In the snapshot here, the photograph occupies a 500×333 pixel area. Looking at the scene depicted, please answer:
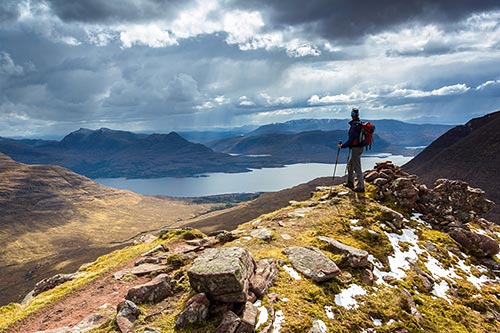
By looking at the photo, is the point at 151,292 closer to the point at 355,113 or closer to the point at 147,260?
the point at 147,260

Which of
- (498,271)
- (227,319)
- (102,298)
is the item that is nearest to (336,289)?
(227,319)

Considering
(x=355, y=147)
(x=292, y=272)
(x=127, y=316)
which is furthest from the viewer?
(x=355, y=147)

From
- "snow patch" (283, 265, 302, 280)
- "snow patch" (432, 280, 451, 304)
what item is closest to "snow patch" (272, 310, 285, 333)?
"snow patch" (283, 265, 302, 280)

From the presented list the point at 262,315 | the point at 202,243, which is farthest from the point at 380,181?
the point at 262,315

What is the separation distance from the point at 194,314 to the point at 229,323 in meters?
1.21

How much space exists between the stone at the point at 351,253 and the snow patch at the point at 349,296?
1.35 metres

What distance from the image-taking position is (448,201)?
82.6 ft

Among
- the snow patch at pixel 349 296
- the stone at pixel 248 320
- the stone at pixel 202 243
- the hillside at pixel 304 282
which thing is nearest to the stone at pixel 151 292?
the hillside at pixel 304 282

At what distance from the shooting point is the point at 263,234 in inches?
679

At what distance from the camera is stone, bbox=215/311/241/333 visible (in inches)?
357

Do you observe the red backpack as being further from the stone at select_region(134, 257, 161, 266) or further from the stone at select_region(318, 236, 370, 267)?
the stone at select_region(134, 257, 161, 266)

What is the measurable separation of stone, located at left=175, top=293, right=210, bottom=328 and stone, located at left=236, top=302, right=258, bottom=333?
120cm

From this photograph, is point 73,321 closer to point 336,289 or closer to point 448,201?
point 336,289

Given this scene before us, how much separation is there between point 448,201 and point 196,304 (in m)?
24.1
